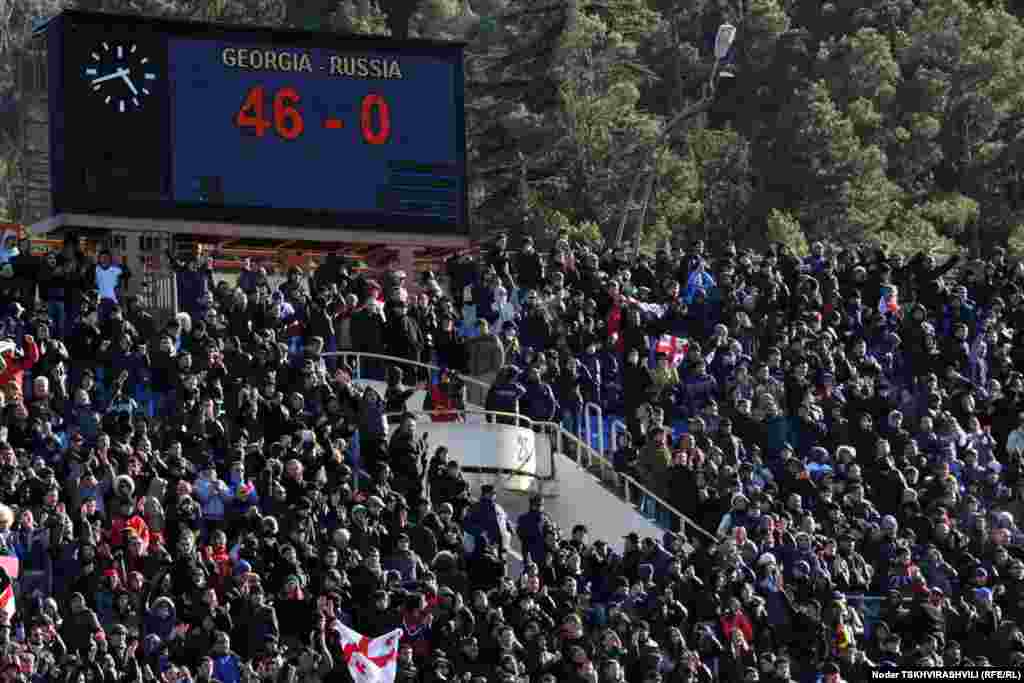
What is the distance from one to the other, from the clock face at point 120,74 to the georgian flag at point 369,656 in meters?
9.57

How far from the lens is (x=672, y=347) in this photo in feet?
112

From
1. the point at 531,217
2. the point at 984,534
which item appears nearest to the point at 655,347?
the point at 984,534

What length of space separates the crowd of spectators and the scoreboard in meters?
1.31

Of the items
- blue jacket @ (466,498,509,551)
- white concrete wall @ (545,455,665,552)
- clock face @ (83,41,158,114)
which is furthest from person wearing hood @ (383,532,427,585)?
clock face @ (83,41,158,114)

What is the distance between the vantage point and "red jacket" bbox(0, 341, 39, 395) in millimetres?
29234

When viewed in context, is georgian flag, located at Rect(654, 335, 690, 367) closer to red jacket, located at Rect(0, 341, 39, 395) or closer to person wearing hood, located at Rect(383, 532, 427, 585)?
person wearing hood, located at Rect(383, 532, 427, 585)

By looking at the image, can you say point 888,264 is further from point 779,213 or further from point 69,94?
point 779,213

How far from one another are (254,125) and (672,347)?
17.7ft

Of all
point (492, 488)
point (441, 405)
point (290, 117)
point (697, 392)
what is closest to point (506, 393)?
point (441, 405)

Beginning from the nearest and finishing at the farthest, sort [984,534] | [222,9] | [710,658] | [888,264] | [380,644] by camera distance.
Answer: [380,644]
[710,658]
[984,534]
[888,264]
[222,9]

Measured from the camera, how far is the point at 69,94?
111 feet

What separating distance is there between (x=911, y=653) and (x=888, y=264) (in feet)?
28.0

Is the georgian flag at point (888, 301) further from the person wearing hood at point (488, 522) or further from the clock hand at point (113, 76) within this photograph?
the clock hand at point (113, 76)

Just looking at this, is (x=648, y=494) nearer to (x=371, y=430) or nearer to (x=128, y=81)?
(x=371, y=430)
